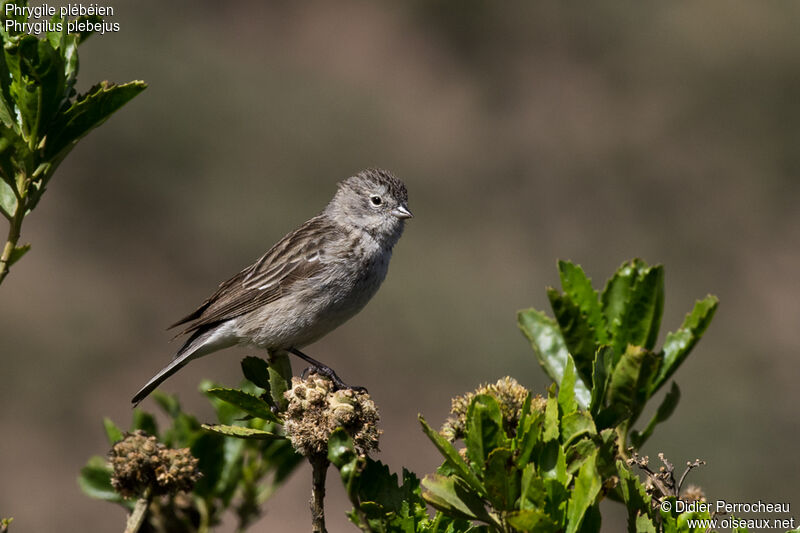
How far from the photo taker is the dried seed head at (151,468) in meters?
2.77

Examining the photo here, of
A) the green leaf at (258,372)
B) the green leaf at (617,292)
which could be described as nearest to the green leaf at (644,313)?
the green leaf at (617,292)

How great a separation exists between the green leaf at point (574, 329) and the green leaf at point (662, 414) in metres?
0.24

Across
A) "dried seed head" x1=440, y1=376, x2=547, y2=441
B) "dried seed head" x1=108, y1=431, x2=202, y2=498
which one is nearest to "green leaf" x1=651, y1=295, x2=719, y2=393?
"dried seed head" x1=440, y1=376, x2=547, y2=441

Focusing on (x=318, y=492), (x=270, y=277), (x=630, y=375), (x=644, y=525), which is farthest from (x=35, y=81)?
(x=270, y=277)

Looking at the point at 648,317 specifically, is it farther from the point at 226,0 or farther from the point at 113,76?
the point at 226,0

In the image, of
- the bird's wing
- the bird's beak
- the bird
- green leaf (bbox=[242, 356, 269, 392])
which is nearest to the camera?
green leaf (bbox=[242, 356, 269, 392])

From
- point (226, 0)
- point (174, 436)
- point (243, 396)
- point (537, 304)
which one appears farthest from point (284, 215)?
point (243, 396)

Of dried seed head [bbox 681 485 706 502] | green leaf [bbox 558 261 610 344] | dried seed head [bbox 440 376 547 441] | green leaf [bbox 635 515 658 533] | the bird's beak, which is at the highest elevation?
the bird's beak

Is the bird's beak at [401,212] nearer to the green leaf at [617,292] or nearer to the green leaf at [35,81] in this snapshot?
the green leaf at [617,292]

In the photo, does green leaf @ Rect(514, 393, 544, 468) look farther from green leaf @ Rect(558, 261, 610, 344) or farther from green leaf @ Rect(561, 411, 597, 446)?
green leaf @ Rect(558, 261, 610, 344)

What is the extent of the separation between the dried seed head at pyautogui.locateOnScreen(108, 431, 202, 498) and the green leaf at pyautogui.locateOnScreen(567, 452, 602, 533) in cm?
121

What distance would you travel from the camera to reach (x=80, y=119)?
8.22 feet

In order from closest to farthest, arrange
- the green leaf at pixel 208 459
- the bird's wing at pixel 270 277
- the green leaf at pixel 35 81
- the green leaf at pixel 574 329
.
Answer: the green leaf at pixel 35 81, the green leaf at pixel 574 329, the green leaf at pixel 208 459, the bird's wing at pixel 270 277

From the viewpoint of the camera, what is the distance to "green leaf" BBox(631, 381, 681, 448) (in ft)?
9.05
